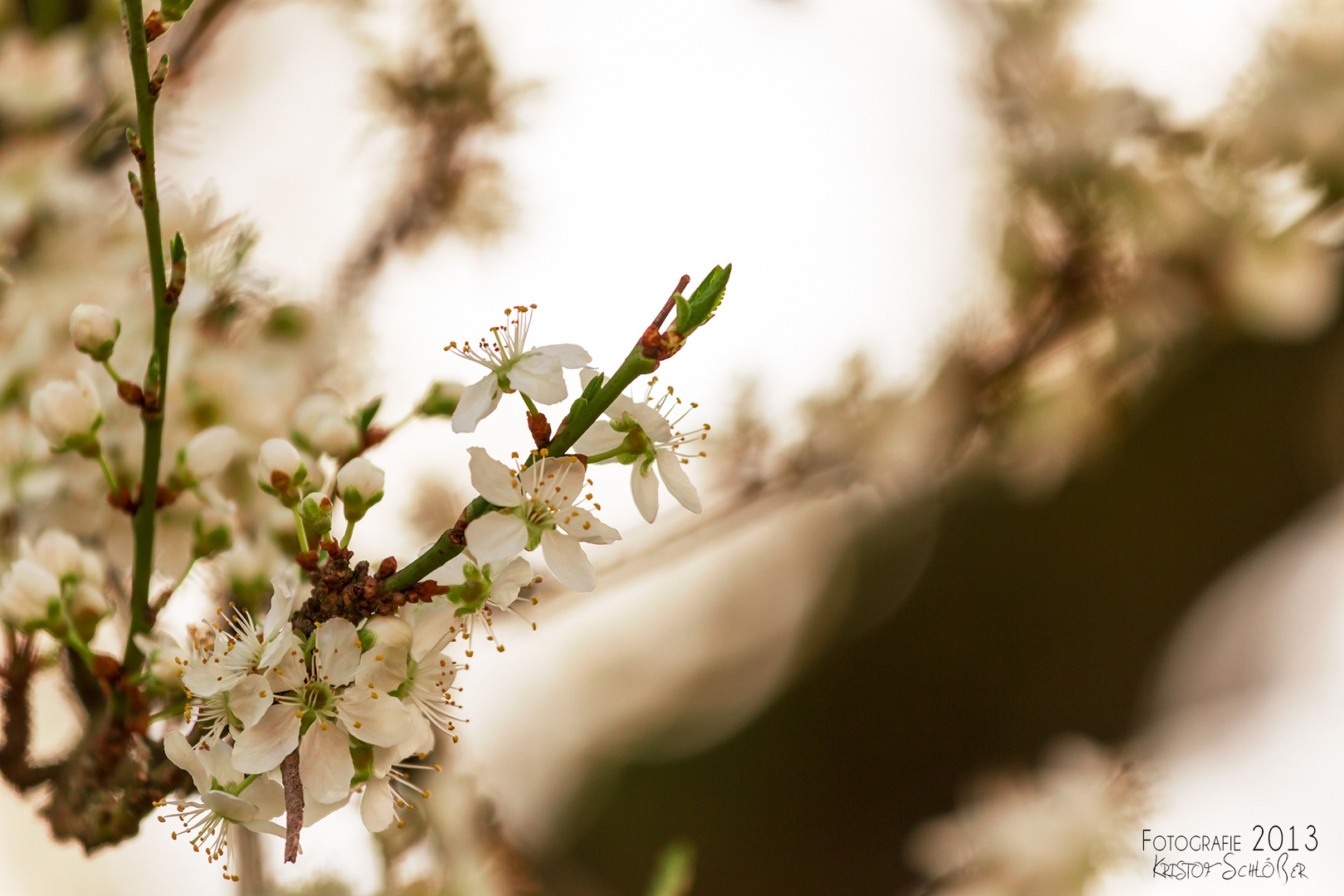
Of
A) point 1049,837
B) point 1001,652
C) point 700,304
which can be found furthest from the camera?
point 1001,652

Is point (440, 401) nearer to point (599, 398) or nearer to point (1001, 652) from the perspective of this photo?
point (599, 398)

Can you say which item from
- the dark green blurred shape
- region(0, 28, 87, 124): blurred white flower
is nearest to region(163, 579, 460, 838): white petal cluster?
region(0, 28, 87, 124): blurred white flower

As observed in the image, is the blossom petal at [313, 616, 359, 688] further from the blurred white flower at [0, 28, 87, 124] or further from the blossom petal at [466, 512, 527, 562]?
the blurred white flower at [0, 28, 87, 124]

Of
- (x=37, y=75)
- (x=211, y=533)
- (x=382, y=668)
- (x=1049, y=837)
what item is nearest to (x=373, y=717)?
(x=382, y=668)

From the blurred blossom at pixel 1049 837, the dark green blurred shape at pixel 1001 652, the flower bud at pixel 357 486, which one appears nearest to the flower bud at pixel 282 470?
the flower bud at pixel 357 486

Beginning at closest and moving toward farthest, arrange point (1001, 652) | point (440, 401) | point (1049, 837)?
point (440, 401)
point (1049, 837)
point (1001, 652)

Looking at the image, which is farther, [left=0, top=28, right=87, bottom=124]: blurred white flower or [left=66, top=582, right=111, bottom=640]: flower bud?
[left=0, top=28, right=87, bottom=124]: blurred white flower

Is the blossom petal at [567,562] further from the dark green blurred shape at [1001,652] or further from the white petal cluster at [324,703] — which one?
the dark green blurred shape at [1001,652]

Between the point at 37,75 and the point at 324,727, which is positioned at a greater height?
the point at 37,75
